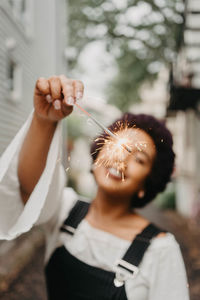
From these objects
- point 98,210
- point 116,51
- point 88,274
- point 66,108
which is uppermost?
point 116,51

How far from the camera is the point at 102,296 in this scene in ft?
5.46

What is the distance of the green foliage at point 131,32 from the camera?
1013cm

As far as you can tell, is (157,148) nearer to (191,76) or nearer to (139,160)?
(139,160)

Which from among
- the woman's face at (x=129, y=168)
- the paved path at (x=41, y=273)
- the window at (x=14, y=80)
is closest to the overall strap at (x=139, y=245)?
the woman's face at (x=129, y=168)

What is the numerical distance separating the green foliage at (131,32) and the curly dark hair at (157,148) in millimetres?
8465

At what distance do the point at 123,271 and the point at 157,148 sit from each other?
2.11 ft

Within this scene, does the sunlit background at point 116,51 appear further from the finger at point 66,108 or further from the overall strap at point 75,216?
the finger at point 66,108

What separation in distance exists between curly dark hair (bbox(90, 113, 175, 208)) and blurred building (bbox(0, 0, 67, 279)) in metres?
2.41

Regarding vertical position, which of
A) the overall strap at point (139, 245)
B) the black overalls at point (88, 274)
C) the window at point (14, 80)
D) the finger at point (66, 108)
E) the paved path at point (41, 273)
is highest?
the window at point (14, 80)

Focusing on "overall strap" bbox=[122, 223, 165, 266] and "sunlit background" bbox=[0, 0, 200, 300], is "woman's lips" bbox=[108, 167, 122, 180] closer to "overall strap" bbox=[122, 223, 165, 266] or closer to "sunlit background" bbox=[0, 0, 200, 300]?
"overall strap" bbox=[122, 223, 165, 266]

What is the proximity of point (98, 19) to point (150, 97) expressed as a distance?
1922cm

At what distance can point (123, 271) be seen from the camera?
1.65 m

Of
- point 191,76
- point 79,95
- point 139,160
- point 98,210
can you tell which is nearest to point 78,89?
point 79,95

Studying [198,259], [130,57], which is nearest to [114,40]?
[130,57]
